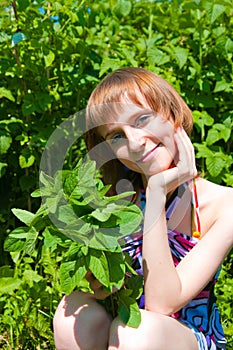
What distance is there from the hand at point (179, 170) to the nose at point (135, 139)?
0.09 meters

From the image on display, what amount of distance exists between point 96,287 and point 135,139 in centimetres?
39

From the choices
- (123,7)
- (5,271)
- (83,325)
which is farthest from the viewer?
(123,7)

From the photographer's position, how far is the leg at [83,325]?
1.53m

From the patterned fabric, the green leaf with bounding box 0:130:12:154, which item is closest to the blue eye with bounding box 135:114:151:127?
the patterned fabric

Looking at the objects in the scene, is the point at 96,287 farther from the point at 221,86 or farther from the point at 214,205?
the point at 221,86

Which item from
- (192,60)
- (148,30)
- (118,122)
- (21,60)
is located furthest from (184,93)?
(118,122)

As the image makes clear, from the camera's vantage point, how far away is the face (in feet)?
5.19

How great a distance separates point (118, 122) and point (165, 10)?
3.89 ft

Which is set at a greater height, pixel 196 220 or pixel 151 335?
pixel 196 220

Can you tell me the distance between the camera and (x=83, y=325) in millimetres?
1535

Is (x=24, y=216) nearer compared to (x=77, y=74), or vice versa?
(x=24, y=216)

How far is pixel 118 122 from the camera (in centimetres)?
163

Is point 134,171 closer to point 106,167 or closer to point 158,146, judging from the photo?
point 106,167

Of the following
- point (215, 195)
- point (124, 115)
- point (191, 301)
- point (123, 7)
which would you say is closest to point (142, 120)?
point (124, 115)
